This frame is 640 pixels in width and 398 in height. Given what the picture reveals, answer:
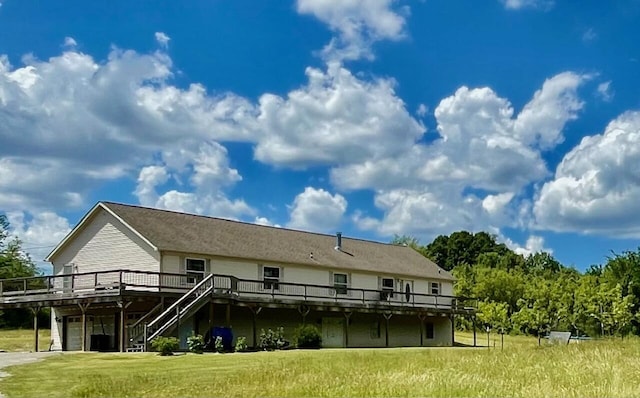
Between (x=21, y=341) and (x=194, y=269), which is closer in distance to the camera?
(x=194, y=269)

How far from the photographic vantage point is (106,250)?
37656mm

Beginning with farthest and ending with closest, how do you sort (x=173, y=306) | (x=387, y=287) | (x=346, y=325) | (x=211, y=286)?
(x=387, y=287)
(x=346, y=325)
(x=211, y=286)
(x=173, y=306)

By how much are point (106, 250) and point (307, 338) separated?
10309 millimetres

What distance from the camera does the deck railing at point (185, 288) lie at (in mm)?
33281

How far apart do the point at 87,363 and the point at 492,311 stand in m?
32.8

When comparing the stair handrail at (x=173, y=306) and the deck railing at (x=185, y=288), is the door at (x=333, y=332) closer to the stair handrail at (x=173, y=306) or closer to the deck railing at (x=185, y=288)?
the deck railing at (x=185, y=288)

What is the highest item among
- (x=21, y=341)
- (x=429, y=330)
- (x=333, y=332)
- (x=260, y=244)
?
(x=260, y=244)

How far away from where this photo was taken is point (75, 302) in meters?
33.3

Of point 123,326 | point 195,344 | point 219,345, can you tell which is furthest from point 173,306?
point 123,326

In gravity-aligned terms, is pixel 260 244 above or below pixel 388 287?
above

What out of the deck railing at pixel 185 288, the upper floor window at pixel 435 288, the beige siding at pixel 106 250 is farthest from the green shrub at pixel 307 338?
the upper floor window at pixel 435 288

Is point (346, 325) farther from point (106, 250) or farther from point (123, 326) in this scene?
point (123, 326)

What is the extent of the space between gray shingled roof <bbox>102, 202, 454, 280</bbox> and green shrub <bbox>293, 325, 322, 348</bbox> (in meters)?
4.73

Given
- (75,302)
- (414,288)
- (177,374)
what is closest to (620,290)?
(414,288)
